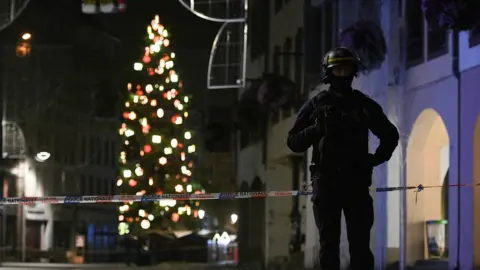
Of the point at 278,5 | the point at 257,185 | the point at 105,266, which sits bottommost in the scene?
the point at 105,266

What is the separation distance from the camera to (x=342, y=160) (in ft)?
15.9

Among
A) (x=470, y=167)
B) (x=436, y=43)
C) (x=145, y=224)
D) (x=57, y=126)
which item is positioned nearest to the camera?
(x=470, y=167)

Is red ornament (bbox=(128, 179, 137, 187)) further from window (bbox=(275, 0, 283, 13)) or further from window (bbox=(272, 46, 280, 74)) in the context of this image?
window (bbox=(275, 0, 283, 13))

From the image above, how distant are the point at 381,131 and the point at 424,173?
205 inches

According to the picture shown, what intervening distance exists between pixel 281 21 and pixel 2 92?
4.19 meters

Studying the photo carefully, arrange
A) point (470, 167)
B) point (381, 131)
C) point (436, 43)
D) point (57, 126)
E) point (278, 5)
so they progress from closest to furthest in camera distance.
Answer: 1. point (381, 131)
2. point (470, 167)
3. point (436, 43)
4. point (278, 5)
5. point (57, 126)

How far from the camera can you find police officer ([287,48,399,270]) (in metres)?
4.85

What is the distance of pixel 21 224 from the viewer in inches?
432

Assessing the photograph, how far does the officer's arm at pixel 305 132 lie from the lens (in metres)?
4.89

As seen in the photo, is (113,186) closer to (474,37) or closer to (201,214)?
(201,214)

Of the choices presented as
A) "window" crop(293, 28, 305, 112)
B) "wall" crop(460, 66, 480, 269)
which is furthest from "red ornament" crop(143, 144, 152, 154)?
"wall" crop(460, 66, 480, 269)

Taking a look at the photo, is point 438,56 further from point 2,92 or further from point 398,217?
point 2,92

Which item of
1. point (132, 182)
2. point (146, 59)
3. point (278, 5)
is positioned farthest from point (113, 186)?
point (278, 5)

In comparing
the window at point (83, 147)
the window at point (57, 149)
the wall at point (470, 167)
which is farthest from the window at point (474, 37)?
the window at point (57, 149)
